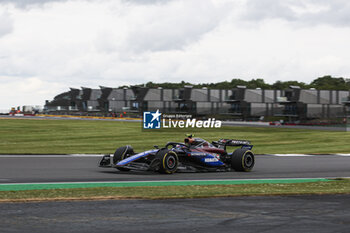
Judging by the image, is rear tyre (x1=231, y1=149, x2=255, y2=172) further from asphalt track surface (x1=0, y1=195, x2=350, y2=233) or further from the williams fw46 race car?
asphalt track surface (x1=0, y1=195, x2=350, y2=233)

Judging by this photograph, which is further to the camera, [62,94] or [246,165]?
[62,94]

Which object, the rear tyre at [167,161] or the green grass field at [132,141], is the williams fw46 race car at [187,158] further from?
the green grass field at [132,141]

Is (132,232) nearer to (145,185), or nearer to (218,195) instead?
(218,195)

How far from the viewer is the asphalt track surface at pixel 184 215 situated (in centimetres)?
800

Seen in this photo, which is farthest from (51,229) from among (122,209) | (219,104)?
(219,104)

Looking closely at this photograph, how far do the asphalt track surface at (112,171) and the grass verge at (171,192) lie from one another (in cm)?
227

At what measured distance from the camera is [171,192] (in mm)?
12133

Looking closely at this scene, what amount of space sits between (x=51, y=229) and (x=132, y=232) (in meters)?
1.30

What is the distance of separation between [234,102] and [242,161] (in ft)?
299

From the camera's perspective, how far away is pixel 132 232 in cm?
768

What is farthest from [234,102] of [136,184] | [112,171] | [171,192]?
[171,192]

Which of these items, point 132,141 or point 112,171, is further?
point 132,141

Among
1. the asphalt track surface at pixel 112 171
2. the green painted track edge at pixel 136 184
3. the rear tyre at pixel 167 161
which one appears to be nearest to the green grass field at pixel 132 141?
the asphalt track surface at pixel 112 171

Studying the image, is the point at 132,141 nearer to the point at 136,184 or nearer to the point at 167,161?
the point at 167,161
